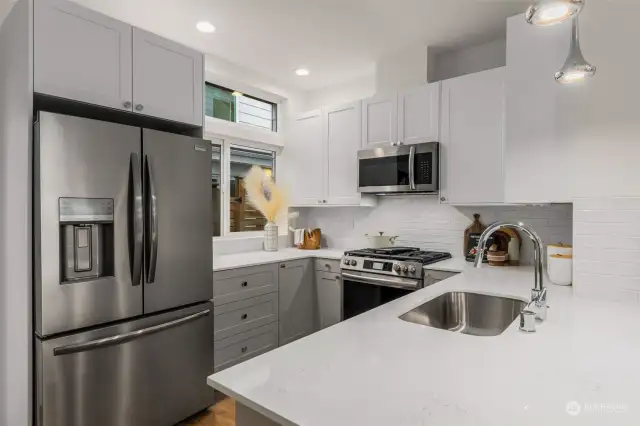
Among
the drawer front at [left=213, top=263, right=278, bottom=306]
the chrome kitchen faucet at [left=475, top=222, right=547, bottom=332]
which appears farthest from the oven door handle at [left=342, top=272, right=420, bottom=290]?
the chrome kitchen faucet at [left=475, top=222, right=547, bottom=332]

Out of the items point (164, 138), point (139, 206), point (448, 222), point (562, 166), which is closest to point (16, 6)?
point (164, 138)

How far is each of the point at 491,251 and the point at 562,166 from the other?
1041 millimetres

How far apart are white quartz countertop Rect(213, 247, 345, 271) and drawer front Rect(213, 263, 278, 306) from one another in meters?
0.04

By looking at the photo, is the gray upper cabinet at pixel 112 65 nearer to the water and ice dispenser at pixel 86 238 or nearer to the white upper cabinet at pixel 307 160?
the water and ice dispenser at pixel 86 238

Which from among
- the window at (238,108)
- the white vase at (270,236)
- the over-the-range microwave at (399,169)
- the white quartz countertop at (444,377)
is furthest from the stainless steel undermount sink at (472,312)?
the window at (238,108)

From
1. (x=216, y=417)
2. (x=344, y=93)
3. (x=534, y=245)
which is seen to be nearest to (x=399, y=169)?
(x=344, y=93)

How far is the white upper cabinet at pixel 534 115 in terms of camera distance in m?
2.03

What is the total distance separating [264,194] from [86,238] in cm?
211

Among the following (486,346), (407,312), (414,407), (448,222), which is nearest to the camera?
(414,407)

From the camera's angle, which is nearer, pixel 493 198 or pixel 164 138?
pixel 164 138

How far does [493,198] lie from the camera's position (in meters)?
2.76

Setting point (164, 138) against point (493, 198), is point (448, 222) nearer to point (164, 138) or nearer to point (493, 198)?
point (493, 198)

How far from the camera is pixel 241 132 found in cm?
367

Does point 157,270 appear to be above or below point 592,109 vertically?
below
